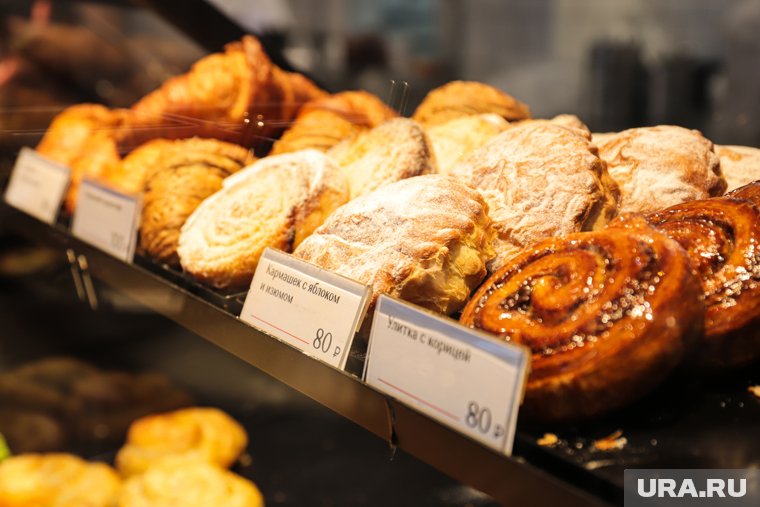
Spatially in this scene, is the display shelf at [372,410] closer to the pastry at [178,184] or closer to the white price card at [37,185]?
the pastry at [178,184]

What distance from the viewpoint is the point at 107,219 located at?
143cm

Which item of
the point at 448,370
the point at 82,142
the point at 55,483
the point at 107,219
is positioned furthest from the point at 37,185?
the point at 448,370

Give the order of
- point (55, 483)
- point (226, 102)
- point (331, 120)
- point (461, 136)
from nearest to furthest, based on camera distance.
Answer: point (461, 136), point (331, 120), point (226, 102), point (55, 483)

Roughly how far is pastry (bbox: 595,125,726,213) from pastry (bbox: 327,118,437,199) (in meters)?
0.30

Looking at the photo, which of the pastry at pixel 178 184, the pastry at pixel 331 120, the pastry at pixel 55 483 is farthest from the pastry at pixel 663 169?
the pastry at pixel 55 483

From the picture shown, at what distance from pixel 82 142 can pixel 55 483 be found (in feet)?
2.84

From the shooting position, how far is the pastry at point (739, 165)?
105 cm

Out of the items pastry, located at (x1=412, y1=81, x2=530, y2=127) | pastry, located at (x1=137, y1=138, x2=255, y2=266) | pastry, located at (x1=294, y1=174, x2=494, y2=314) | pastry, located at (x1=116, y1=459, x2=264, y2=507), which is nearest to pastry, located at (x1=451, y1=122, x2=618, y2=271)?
pastry, located at (x1=294, y1=174, x2=494, y2=314)

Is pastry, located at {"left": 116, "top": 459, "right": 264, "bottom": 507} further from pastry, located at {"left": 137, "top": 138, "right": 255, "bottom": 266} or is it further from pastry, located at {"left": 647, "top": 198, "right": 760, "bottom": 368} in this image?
pastry, located at {"left": 647, "top": 198, "right": 760, "bottom": 368}

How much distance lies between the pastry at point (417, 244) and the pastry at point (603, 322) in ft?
0.45

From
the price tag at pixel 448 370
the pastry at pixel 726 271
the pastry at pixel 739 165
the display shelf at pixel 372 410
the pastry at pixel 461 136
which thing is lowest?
the display shelf at pixel 372 410

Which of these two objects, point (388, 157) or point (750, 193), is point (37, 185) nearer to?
point (388, 157)

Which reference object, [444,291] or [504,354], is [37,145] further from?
[504,354]

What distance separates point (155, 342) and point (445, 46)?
8.39 ft
